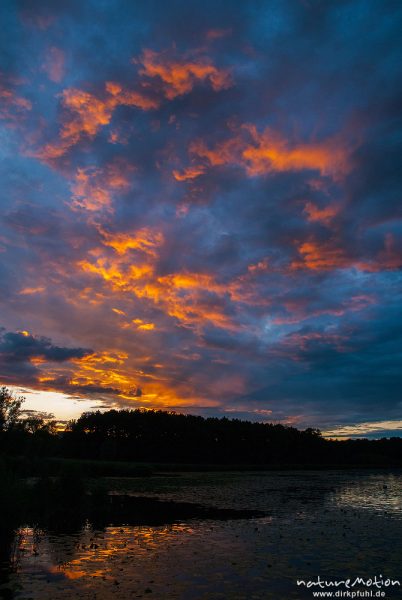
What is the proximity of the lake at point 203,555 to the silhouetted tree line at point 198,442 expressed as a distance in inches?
4614

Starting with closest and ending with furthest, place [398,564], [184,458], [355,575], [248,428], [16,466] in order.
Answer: [355,575], [398,564], [16,466], [184,458], [248,428]

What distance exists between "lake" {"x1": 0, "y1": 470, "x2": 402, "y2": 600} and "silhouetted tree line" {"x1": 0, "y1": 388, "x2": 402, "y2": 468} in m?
117

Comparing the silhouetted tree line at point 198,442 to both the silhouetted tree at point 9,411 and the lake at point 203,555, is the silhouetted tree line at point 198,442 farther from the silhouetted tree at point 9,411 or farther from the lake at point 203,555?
the lake at point 203,555

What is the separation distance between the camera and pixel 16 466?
44.5 metres

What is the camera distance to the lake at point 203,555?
13375mm

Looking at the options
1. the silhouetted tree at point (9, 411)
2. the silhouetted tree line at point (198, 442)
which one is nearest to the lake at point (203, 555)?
the silhouetted tree at point (9, 411)

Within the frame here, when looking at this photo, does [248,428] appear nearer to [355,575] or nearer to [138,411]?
[138,411]

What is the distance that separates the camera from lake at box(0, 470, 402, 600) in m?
13.4

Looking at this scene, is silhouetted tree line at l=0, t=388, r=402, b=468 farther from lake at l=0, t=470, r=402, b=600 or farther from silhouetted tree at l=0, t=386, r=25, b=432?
lake at l=0, t=470, r=402, b=600

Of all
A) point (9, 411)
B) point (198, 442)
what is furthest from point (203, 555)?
point (198, 442)

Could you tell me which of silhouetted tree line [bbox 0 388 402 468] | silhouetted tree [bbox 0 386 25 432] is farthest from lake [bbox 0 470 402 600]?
silhouetted tree line [bbox 0 388 402 468]

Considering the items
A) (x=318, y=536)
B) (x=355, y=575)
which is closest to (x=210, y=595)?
(x=355, y=575)

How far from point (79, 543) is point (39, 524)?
315 inches

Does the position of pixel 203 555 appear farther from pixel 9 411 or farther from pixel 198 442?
pixel 198 442
